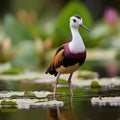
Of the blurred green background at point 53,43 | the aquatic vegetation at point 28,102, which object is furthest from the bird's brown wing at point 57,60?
the blurred green background at point 53,43

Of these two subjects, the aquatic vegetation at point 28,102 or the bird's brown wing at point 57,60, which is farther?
the bird's brown wing at point 57,60

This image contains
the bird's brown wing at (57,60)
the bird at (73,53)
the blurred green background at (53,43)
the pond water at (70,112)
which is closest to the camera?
the pond water at (70,112)

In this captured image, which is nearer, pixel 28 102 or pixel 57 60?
pixel 28 102

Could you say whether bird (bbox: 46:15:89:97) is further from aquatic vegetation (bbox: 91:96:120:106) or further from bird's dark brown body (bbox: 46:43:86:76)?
aquatic vegetation (bbox: 91:96:120:106)

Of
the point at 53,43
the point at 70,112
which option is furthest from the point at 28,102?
the point at 53,43

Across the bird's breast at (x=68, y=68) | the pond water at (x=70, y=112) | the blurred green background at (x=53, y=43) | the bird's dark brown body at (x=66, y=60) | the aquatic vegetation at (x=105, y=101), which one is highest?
the blurred green background at (x=53, y=43)

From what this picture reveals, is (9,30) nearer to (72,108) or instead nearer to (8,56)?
(8,56)

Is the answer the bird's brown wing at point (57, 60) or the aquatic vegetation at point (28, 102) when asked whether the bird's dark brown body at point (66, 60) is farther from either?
the aquatic vegetation at point (28, 102)

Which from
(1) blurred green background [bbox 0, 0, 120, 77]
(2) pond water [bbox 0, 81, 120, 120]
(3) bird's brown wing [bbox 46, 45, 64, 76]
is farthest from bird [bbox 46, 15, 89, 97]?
(1) blurred green background [bbox 0, 0, 120, 77]

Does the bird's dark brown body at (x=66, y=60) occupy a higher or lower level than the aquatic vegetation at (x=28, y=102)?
higher

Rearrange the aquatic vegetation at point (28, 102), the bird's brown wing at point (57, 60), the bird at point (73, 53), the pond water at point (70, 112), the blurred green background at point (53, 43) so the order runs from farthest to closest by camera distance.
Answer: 1. the blurred green background at point (53, 43)
2. the bird's brown wing at point (57, 60)
3. the bird at point (73, 53)
4. the aquatic vegetation at point (28, 102)
5. the pond water at point (70, 112)

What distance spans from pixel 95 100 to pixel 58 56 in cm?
40

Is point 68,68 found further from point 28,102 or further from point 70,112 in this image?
point 70,112

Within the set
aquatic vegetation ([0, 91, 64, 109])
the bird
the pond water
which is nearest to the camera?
the pond water
